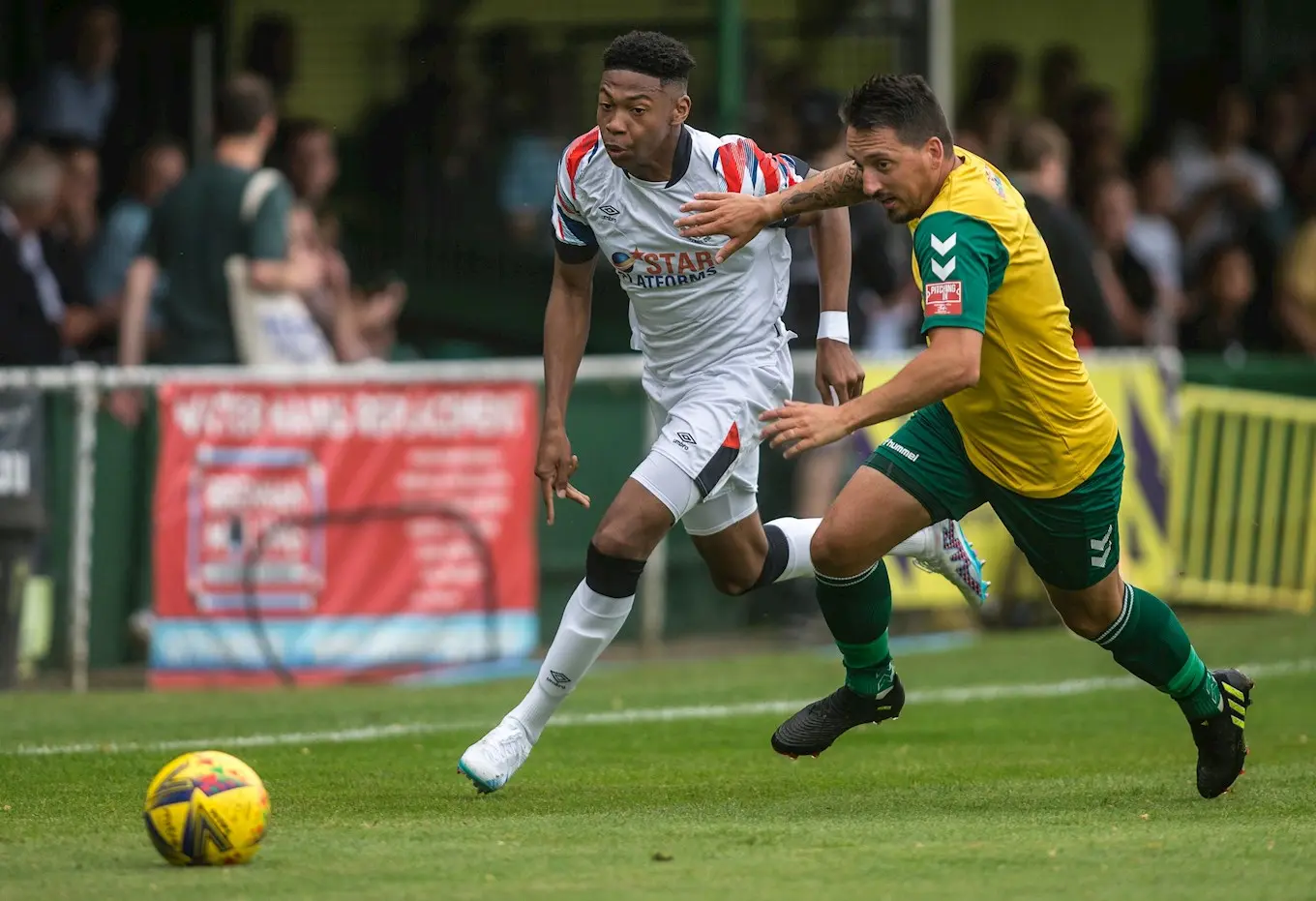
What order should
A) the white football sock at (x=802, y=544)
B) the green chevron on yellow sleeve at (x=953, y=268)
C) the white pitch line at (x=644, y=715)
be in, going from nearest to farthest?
the green chevron on yellow sleeve at (x=953, y=268), the white football sock at (x=802, y=544), the white pitch line at (x=644, y=715)

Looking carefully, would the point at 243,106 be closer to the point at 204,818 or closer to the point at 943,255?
the point at 943,255

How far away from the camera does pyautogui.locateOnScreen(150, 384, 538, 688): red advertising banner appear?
11164 mm

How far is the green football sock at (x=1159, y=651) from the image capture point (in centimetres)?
689

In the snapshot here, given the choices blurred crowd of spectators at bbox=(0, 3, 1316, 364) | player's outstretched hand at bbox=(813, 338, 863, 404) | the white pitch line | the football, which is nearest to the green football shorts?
player's outstretched hand at bbox=(813, 338, 863, 404)

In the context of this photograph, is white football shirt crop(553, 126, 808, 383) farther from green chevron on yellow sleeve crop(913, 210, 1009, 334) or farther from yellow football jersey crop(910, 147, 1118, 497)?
green chevron on yellow sleeve crop(913, 210, 1009, 334)

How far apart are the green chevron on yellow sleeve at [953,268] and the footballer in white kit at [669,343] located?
1022 millimetres

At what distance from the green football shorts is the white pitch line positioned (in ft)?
8.80

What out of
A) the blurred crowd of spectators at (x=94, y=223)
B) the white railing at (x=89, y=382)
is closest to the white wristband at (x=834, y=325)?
the white railing at (x=89, y=382)

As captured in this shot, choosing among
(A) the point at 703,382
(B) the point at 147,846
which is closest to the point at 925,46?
(A) the point at 703,382

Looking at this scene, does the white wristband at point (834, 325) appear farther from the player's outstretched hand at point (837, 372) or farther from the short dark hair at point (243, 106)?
the short dark hair at point (243, 106)

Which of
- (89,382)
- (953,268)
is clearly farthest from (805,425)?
(89,382)

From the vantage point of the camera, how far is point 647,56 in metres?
7.05

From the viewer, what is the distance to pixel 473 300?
14.7 metres

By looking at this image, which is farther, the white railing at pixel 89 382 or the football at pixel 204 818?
the white railing at pixel 89 382
